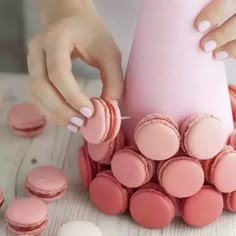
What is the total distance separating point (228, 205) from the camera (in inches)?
26.1

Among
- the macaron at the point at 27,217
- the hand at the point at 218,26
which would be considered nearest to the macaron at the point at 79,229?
the macaron at the point at 27,217

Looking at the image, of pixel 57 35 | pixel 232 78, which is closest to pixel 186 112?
pixel 57 35

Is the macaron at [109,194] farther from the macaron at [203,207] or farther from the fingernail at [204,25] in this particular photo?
the fingernail at [204,25]

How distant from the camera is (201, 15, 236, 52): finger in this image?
23.7 inches

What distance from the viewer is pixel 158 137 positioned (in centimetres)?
61

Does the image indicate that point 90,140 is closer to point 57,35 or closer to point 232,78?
point 57,35

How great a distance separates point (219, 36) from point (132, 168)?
0.44 ft

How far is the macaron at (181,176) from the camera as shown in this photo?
62 centimetres

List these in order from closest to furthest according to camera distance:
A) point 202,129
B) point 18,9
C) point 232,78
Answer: point 202,129 → point 232,78 → point 18,9

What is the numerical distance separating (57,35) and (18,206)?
0.15m

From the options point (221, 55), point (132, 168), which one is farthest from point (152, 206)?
point (221, 55)

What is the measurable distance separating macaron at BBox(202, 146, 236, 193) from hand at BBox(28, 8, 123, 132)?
0.10m

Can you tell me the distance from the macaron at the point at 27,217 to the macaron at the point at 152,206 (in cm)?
8

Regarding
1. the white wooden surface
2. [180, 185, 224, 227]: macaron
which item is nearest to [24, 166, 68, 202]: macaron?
the white wooden surface
